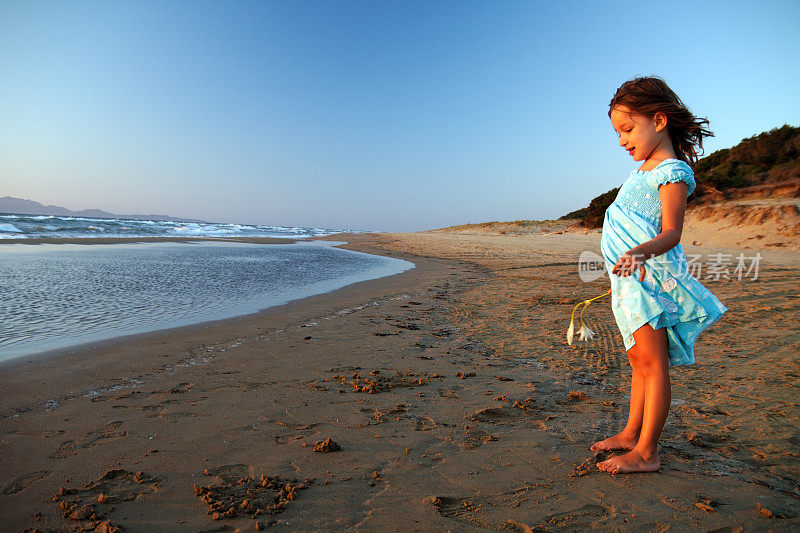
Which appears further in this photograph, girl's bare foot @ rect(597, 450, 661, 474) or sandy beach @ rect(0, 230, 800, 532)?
girl's bare foot @ rect(597, 450, 661, 474)

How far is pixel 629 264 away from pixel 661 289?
20 centimetres

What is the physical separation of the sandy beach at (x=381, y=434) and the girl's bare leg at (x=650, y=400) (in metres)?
0.07

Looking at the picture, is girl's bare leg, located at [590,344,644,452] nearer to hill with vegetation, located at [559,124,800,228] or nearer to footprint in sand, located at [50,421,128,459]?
footprint in sand, located at [50,421,128,459]

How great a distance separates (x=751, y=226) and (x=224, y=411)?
65.9ft

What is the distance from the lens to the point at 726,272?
964 cm

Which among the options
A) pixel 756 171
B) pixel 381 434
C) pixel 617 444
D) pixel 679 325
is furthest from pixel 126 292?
pixel 756 171

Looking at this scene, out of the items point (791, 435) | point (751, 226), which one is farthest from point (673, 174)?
point (751, 226)

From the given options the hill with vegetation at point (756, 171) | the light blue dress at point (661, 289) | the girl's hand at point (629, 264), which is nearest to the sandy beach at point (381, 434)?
the light blue dress at point (661, 289)

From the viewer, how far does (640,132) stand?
6.57 ft

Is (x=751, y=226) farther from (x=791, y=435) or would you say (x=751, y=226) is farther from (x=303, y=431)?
(x=303, y=431)

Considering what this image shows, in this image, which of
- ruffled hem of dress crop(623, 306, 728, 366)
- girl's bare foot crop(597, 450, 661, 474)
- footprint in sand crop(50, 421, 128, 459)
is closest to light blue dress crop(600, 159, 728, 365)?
ruffled hem of dress crop(623, 306, 728, 366)

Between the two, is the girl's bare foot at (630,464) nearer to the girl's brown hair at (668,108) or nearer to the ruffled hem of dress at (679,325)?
the ruffled hem of dress at (679,325)

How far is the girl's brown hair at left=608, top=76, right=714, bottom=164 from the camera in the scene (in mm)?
1933

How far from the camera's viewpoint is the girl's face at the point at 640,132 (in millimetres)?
1969
